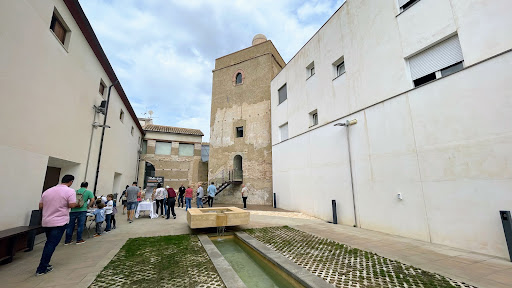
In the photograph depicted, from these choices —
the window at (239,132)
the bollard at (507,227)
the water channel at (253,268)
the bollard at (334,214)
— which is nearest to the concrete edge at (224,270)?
the water channel at (253,268)

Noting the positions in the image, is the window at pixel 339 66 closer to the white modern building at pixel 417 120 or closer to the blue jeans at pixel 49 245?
the white modern building at pixel 417 120

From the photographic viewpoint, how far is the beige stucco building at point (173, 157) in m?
20.7

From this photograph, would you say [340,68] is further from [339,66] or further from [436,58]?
[436,58]

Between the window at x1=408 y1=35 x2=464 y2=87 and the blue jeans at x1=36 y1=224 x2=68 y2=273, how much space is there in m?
9.29

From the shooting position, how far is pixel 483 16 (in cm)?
488

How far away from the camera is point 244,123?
17516mm

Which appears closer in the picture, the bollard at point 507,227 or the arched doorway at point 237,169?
the bollard at point 507,227

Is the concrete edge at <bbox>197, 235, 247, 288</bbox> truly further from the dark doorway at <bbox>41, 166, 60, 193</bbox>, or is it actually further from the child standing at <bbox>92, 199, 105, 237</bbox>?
the dark doorway at <bbox>41, 166, 60, 193</bbox>

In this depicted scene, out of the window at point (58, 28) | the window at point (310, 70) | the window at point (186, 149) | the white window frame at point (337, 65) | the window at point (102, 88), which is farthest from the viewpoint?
the window at point (186, 149)

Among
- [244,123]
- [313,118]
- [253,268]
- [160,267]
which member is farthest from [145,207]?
[244,123]

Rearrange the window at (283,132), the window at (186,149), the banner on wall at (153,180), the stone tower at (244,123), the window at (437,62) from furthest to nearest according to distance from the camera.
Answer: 1. the window at (186,149)
2. the banner on wall at (153,180)
3. the stone tower at (244,123)
4. the window at (283,132)
5. the window at (437,62)

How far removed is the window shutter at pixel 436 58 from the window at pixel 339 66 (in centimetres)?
306

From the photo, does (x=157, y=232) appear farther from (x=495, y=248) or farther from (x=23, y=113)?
(x=495, y=248)

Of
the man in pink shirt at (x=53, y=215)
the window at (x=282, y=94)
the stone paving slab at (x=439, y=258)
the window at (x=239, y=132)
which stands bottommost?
the stone paving slab at (x=439, y=258)
